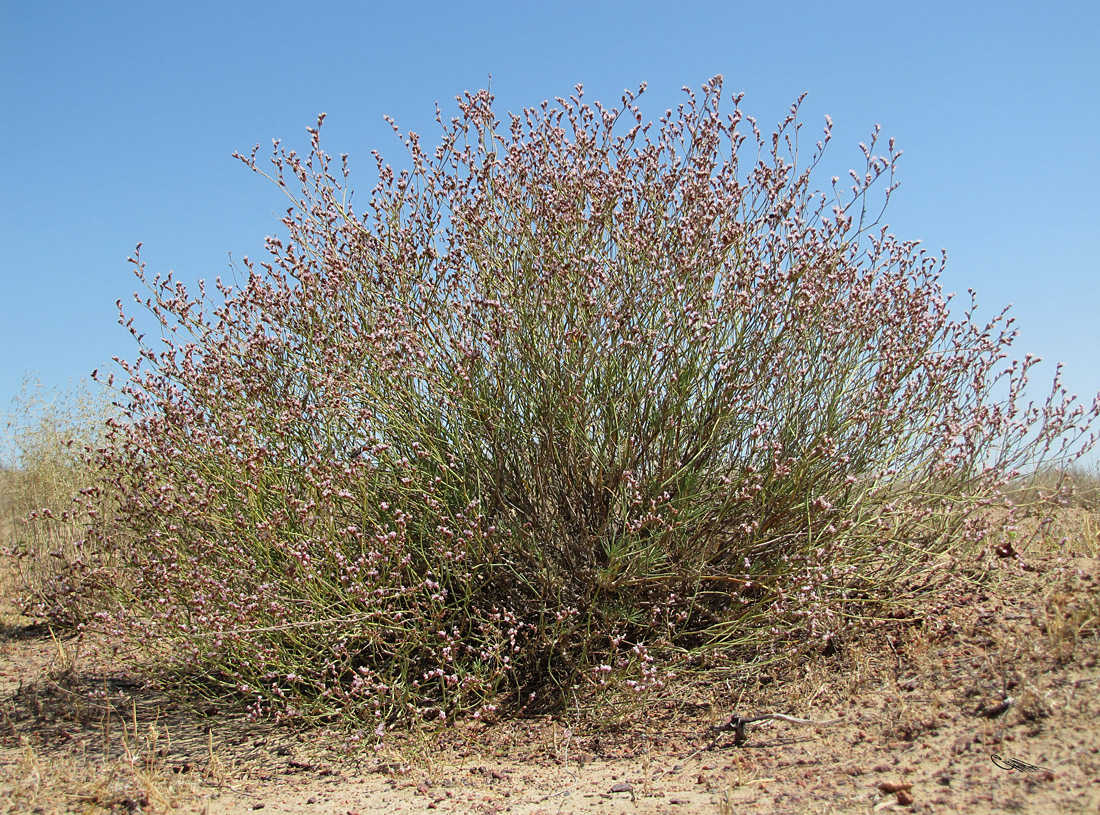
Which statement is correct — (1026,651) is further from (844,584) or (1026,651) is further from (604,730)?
(604,730)

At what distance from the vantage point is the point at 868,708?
355 cm

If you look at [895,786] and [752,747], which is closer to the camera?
[895,786]

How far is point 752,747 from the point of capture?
3455mm

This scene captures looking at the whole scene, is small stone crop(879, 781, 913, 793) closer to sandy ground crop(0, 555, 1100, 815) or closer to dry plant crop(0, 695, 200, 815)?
sandy ground crop(0, 555, 1100, 815)

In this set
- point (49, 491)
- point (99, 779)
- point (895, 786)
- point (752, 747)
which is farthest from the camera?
point (49, 491)

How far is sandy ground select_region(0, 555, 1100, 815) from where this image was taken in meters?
2.84

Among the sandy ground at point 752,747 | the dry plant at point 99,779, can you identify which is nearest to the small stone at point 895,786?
the sandy ground at point 752,747

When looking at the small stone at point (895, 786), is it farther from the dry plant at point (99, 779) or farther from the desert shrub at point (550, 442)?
the dry plant at point (99, 779)

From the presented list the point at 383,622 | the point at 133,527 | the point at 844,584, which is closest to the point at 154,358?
the point at 133,527

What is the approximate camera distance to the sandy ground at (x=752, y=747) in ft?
9.31

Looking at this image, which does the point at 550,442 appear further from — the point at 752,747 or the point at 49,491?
the point at 49,491

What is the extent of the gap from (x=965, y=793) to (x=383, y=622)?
2574mm

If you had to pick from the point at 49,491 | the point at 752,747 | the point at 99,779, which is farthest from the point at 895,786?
the point at 49,491

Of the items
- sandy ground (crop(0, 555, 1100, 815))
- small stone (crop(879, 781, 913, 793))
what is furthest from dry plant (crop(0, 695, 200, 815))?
small stone (crop(879, 781, 913, 793))
